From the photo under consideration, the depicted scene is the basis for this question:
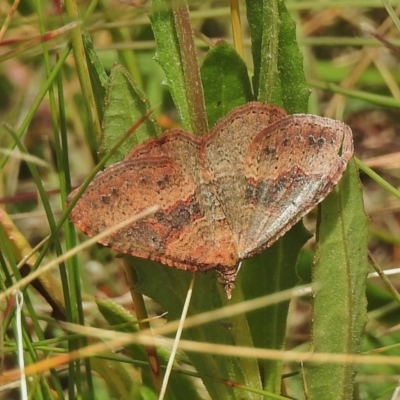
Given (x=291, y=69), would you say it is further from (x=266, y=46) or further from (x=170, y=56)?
(x=170, y=56)

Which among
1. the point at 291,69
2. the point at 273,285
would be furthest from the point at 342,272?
the point at 291,69

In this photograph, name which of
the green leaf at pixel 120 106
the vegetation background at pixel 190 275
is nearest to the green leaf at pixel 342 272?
the vegetation background at pixel 190 275

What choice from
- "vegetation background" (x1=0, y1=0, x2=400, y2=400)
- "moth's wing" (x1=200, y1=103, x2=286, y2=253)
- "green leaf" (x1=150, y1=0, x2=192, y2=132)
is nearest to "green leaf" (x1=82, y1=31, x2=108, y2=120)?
"vegetation background" (x1=0, y1=0, x2=400, y2=400)

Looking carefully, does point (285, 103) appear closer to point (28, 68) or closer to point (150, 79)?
point (150, 79)

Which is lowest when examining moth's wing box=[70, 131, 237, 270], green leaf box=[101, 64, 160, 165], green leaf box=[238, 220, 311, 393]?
green leaf box=[238, 220, 311, 393]

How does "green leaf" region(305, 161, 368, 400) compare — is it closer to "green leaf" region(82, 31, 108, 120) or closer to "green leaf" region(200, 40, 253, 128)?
"green leaf" region(200, 40, 253, 128)

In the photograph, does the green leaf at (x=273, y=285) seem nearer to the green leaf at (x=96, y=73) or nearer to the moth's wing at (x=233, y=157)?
the moth's wing at (x=233, y=157)
